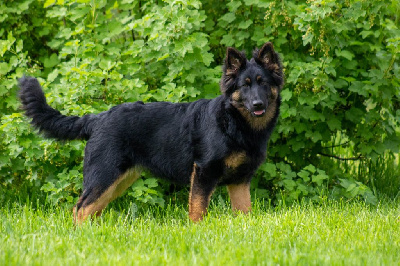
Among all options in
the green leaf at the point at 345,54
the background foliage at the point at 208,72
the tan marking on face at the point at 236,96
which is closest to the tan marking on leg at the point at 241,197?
the background foliage at the point at 208,72

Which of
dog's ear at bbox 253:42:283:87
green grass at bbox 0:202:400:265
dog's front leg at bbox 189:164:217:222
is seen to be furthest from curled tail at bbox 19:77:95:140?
dog's ear at bbox 253:42:283:87

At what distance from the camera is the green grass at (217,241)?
3816 millimetres

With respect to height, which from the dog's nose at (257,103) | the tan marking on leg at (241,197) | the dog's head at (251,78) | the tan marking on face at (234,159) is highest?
the dog's head at (251,78)

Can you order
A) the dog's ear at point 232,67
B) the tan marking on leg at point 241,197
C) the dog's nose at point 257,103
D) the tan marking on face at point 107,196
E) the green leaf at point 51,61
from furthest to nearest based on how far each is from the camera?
1. the green leaf at point 51,61
2. the tan marking on leg at point 241,197
3. the dog's ear at point 232,67
4. the tan marking on face at point 107,196
5. the dog's nose at point 257,103

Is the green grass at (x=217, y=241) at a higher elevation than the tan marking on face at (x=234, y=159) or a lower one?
lower

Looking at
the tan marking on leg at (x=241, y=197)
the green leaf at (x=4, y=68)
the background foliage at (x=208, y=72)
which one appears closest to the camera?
the tan marking on leg at (x=241, y=197)

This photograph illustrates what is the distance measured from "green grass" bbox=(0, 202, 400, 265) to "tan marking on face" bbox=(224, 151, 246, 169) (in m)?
0.50

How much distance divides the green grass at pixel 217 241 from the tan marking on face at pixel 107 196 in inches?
5.5

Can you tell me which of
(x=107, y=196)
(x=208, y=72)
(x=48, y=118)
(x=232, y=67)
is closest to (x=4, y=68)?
(x=48, y=118)

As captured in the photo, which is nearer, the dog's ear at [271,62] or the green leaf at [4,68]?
the dog's ear at [271,62]

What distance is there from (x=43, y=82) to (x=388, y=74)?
4030 millimetres

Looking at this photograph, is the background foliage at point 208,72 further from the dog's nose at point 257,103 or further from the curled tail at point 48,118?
the dog's nose at point 257,103

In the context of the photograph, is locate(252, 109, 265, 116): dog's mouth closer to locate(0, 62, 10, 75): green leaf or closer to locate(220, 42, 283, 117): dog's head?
locate(220, 42, 283, 117): dog's head

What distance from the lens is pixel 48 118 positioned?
5.45 m
